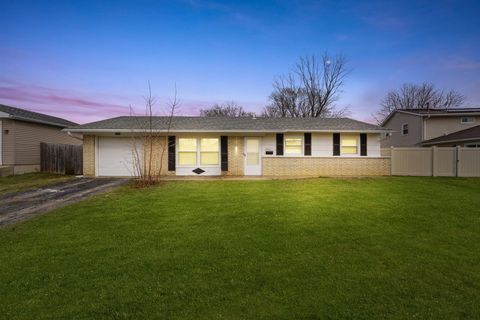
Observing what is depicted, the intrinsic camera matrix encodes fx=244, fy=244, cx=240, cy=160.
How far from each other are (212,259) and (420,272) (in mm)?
2972

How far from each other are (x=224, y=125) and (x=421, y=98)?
40.0m

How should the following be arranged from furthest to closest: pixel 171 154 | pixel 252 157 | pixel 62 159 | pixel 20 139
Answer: pixel 62 159 < pixel 20 139 < pixel 252 157 < pixel 171 154

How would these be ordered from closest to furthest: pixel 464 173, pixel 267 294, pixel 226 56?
pixel 267 294 → pixel 464 173 → pixel 226 56

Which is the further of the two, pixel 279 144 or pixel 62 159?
pixel 62 159

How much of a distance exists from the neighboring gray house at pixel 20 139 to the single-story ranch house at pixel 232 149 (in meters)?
3.07

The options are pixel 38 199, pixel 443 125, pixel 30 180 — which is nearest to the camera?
pixel 38 199

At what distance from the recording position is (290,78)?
33.5 m

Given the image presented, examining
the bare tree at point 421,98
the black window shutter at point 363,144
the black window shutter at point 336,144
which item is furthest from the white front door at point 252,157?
the bare tree at point 421,98

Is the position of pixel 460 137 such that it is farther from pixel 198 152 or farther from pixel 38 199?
pixel 38 199

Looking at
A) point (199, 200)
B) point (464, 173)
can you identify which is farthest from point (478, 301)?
point (464, 173)

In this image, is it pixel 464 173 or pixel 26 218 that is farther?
pixel 464 173

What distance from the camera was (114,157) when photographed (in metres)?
14.5

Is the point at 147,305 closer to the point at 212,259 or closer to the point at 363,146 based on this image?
the point at 212,259

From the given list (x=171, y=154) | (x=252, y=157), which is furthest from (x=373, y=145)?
(x=171, y=154)
